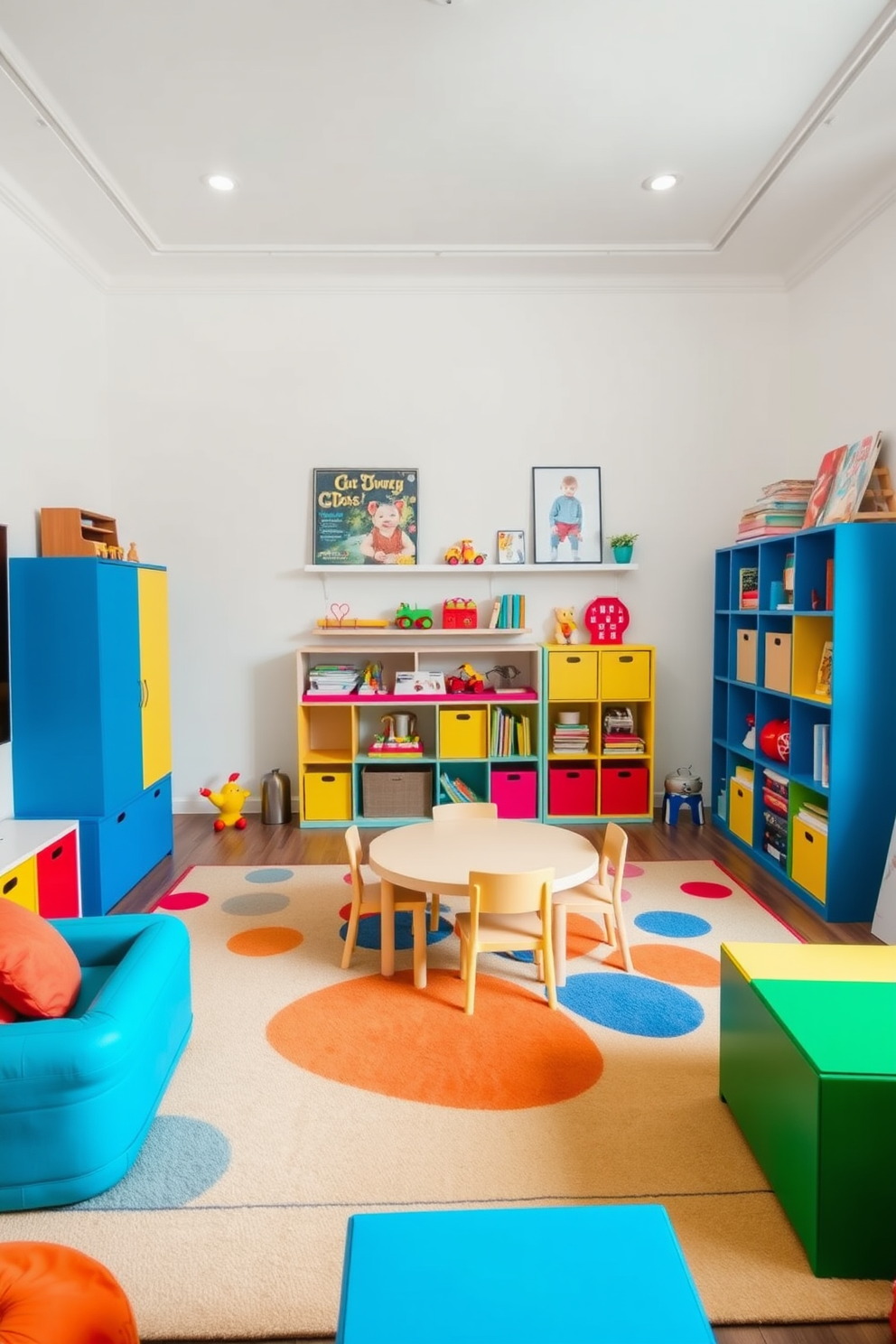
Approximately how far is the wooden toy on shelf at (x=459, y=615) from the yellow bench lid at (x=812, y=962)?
3.41 m

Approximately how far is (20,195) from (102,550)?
5.99 ft

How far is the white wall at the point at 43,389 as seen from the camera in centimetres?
432

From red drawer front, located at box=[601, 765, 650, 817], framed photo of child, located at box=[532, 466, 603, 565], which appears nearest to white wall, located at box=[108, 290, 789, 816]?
framed photo of child, located at box=[532, 466, 603, 565]

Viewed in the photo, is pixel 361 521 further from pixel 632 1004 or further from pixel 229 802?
pixel 632 1004

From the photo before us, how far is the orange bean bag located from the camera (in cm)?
145

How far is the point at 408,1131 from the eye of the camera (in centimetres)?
244

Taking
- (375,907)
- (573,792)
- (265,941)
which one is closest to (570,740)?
(573,792)

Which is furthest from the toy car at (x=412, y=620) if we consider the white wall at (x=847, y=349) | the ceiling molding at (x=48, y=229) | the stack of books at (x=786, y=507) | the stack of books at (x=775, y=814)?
the ceiling molding at (x=48, y=229)

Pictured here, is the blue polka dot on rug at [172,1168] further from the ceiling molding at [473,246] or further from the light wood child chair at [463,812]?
the ceiling molding at [473,246]

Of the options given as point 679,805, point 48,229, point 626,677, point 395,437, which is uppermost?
point 48,229

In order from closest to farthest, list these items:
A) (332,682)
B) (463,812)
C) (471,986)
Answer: (471,986), (463,812), (332,682)

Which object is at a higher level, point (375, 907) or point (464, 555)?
point (464, 555)

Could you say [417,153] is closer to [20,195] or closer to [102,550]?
[20,195]

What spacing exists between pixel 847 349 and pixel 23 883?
16.5ft
